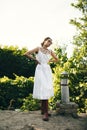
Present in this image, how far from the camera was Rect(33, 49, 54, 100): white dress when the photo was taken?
7379mm

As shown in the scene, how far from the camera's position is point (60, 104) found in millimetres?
8273

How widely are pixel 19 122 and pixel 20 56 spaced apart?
1602 centimetres

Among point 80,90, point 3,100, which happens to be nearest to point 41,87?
point 80,90

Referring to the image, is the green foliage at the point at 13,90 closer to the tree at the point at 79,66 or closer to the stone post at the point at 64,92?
the tree at the point at 79,66

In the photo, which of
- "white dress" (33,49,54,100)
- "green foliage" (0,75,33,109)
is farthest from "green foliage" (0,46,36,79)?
"white dress" (33,49,54,100)

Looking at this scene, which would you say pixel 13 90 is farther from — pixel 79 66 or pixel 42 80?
pixel 42 80

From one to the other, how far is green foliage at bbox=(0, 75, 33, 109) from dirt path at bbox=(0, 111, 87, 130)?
6.98m

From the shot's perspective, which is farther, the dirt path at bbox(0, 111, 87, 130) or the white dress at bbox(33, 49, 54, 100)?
the white dress at bbox(33, 49, 54, 100)

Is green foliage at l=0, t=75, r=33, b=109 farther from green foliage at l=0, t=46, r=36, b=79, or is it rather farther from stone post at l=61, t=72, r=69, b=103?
stone post at l=61, t=72, r=69, b=103

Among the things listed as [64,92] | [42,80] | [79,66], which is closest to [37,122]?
[42,80]

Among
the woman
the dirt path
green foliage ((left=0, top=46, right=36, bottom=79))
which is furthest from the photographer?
green foliage ((left=0, top=46, right=36, bottom=79))

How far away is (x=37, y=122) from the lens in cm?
716

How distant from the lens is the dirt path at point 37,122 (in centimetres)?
679

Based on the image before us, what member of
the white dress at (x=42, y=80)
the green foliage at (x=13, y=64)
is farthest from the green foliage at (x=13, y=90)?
the white dress at (x=42, y=80)
